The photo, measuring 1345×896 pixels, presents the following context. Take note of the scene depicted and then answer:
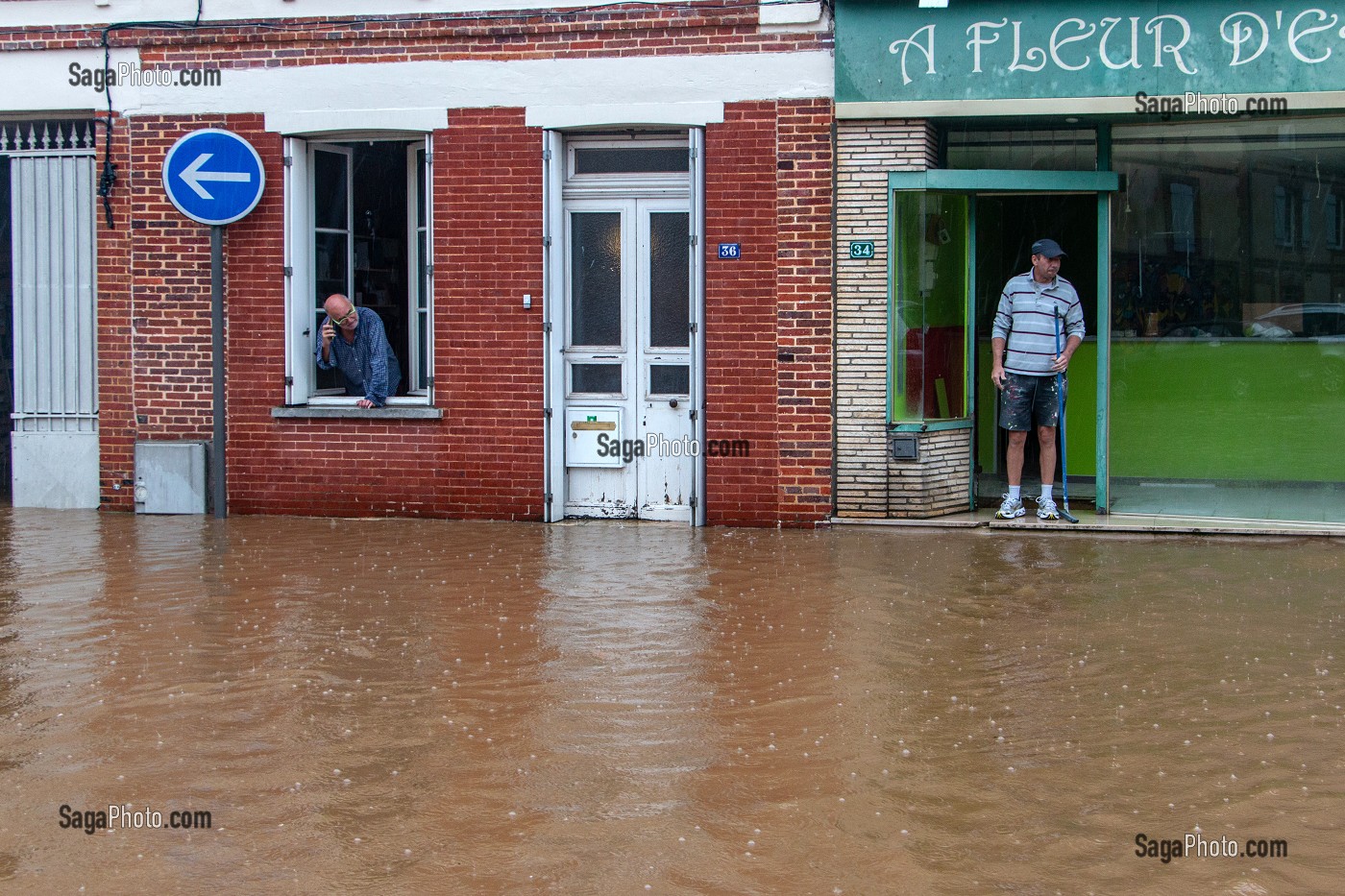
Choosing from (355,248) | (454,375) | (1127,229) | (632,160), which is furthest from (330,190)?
(1127,229)

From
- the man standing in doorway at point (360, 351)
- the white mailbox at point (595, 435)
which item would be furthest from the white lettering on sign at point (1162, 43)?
the man standing in doorway at point (360, 351)

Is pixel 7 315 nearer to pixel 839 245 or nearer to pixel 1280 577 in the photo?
pixel 839 245

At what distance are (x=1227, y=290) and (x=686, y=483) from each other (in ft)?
14.2

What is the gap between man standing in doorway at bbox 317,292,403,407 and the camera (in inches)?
498

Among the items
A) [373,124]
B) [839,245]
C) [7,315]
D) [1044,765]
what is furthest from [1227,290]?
[7,315]

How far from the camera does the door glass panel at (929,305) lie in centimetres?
1191

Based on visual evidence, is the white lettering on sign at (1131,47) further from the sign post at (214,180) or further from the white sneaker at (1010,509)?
the sign post at (214,180)

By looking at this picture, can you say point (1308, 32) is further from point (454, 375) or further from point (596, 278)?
point (454, 375)

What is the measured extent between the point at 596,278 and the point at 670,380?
98cm

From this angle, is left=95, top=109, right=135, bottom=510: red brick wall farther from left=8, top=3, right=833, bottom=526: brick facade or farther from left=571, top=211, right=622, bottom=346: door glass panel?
left=571, top=211, right=622, bottom=346: door glass panel

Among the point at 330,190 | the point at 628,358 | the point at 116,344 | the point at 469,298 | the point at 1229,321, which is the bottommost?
the point at 628,358

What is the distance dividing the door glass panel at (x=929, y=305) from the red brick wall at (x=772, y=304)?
1.81 feet

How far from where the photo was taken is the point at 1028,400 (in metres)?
11.8

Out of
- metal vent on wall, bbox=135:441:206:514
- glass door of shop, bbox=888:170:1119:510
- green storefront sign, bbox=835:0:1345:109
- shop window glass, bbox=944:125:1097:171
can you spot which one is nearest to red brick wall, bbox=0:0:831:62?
green storefront sign, bbox=835:0:1345:109
